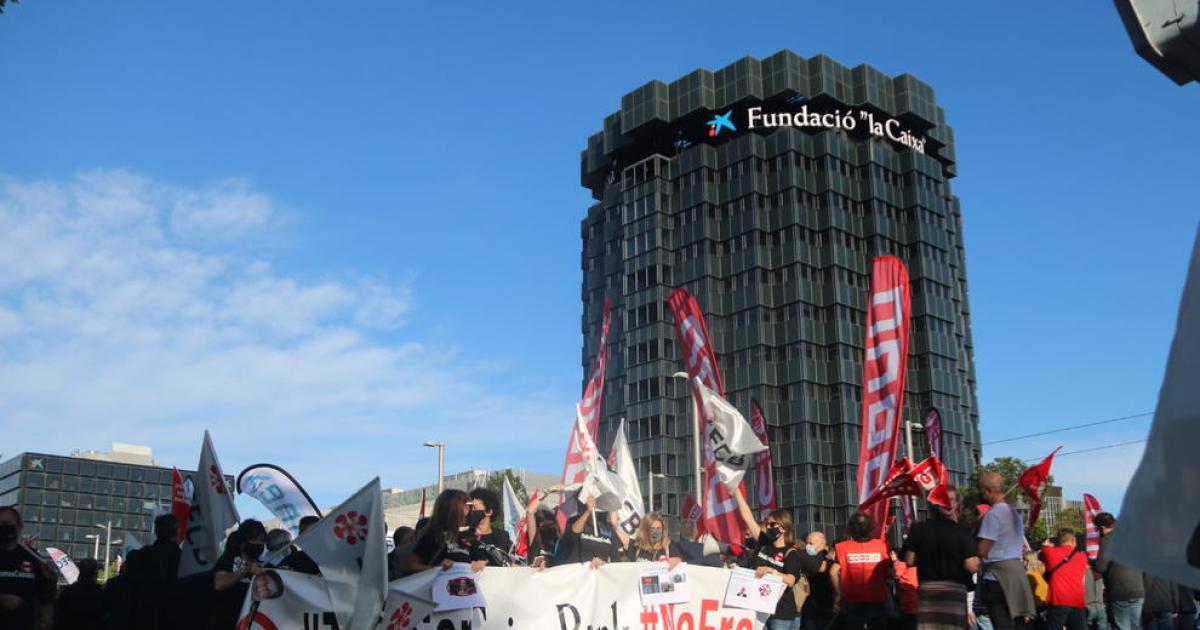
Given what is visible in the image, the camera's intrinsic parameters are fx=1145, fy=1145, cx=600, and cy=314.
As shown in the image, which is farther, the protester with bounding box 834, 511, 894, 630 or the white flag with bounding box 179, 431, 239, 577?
the protester with bounding box 834, 511, 894, 630

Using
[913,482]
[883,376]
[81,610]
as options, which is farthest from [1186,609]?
[81,610]

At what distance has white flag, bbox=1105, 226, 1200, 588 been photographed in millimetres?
2215

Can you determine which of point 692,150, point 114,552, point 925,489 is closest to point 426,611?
point 925,489

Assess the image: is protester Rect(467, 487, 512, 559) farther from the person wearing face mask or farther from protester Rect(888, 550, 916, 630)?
protester Rect(888, 550, 916, 630)

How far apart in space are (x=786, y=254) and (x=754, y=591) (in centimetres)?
7657

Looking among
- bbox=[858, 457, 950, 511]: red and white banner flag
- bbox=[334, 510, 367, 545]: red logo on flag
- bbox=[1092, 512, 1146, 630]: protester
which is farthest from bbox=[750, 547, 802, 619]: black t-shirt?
bbox=[334, 510, 367, 545]: red logo on flag

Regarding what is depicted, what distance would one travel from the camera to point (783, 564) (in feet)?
39.0

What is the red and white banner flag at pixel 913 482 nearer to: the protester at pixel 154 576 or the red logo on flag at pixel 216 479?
the red logo on flag at pixel 216 479

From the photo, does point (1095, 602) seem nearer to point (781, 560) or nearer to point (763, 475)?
point (781, 560)

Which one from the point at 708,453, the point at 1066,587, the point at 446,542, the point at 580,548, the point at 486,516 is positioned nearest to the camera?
the point at 446,542

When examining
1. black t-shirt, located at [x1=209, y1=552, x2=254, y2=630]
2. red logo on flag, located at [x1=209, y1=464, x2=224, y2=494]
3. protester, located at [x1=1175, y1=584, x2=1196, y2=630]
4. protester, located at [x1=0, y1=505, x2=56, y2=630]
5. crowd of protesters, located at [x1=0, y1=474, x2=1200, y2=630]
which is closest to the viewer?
protester, located at [x1=0, y1=505, x2=56, y2=630]

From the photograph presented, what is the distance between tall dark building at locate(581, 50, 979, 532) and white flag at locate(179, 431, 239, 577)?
71837 millimetres

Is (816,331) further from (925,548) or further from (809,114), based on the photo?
(925,548)

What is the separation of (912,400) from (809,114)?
23945 millimetres
